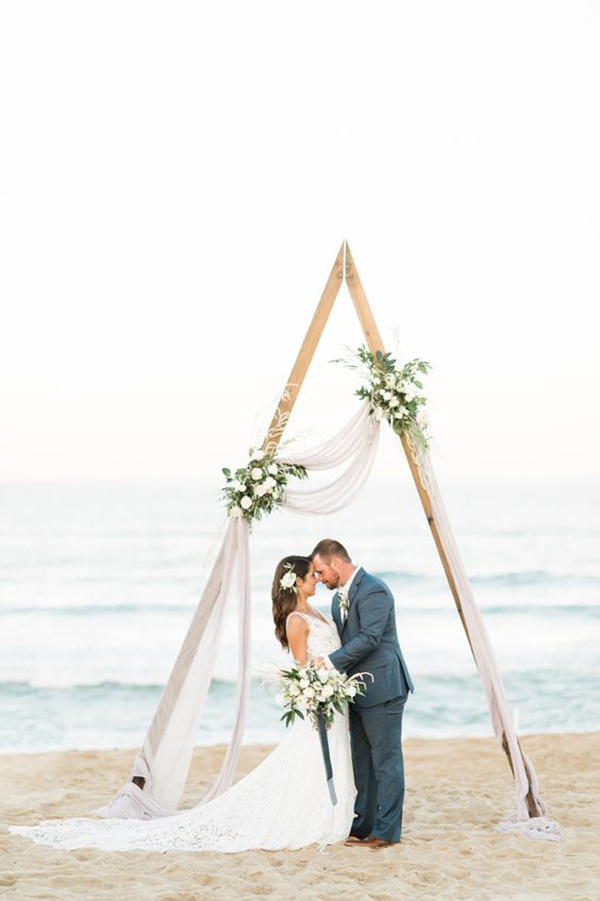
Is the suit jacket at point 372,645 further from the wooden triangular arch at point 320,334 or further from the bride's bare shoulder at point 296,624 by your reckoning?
the wooden triangular arch at point 320,334

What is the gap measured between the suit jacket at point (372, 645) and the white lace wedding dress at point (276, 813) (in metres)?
0.15

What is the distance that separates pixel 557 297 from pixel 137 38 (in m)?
11.1

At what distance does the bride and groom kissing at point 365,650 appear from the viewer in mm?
5805

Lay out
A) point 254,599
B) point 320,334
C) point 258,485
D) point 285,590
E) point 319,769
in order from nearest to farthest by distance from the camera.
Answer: point 319,769
point 285,590
point 258,485
point 320,334
point 254,599

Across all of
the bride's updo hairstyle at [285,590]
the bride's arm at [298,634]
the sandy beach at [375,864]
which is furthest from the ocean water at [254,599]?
the sandy beach at [375,864]

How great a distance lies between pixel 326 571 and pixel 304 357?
1.38m

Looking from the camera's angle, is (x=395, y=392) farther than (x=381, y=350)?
No

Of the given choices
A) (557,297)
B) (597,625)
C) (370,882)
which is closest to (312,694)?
(370,882)

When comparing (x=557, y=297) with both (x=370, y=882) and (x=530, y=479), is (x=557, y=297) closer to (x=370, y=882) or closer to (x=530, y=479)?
(x=530, y=479)

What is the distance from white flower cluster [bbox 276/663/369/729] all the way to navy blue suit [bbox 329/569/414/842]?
16 centimetres

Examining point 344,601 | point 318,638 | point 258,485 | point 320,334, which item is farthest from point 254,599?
point 318,638

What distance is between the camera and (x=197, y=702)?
21.0ft

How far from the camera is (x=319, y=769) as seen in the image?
5.67 m

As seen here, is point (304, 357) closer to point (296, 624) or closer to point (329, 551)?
point (329, 551)
